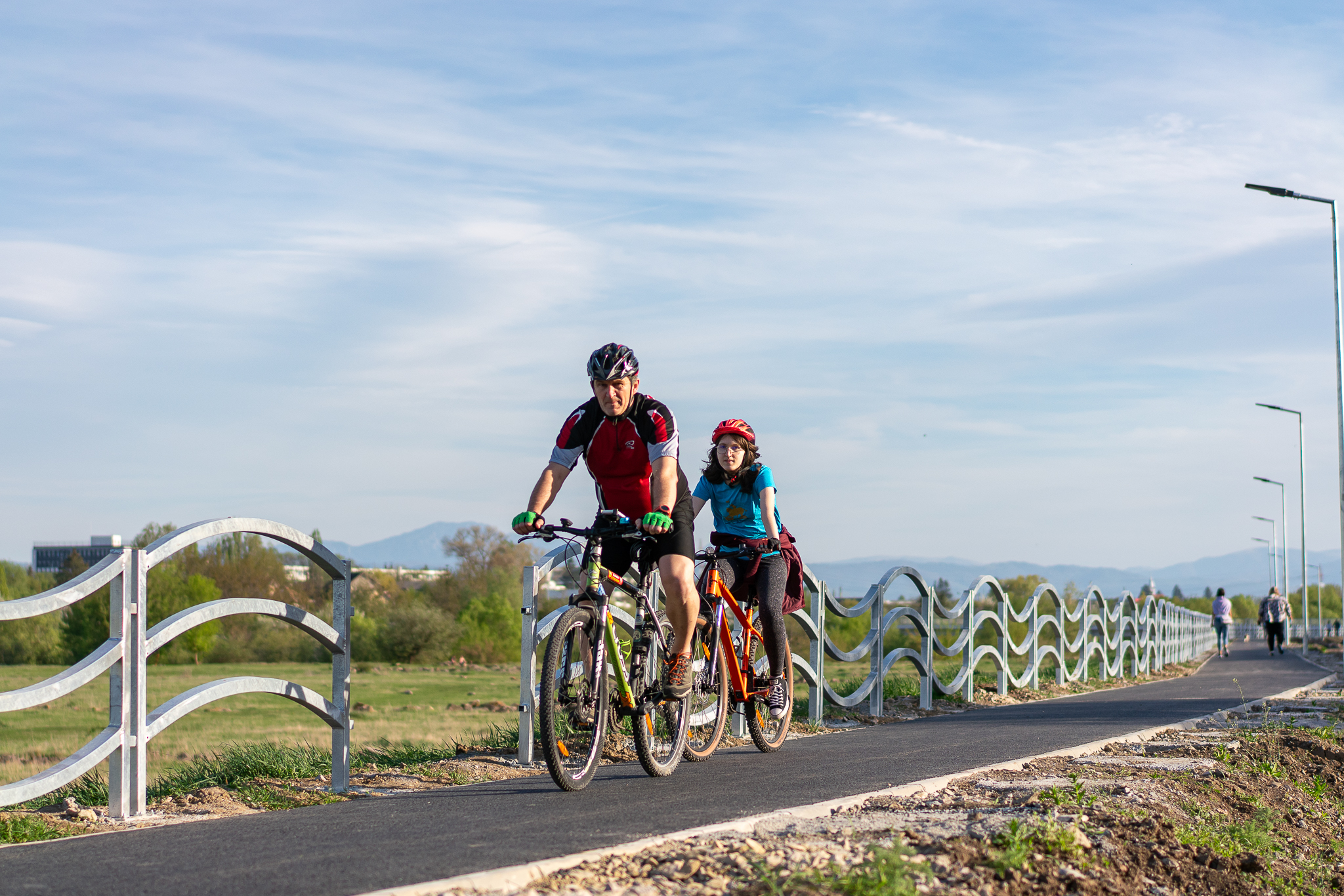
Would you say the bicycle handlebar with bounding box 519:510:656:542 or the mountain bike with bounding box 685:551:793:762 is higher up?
the bicycle handlebar with bounding box 519:510:656:542

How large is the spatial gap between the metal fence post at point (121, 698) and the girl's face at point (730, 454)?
3747 mm

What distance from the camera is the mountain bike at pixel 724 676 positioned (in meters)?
7.55

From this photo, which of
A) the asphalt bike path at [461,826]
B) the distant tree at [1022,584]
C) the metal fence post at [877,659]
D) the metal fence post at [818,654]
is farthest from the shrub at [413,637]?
the distant tree at [1022,584]

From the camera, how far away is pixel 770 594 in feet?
26.5

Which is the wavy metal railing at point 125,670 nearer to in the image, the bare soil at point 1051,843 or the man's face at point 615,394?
the man's face at point 615,394

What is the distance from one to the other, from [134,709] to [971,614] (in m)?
9.92

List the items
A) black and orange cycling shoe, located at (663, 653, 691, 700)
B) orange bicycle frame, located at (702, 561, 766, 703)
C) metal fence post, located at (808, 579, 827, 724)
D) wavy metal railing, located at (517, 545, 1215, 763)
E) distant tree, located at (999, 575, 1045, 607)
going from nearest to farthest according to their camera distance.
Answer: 1. black and orange cycling shoe, located at (663, 653, 691, 700)
2. wavy metal railing, located at (517, 545, 1215, 763)
3. orange bicycle frame, located at (702, 561, 766, 703)
4. metal fence post, located at (808, 579, 827, 724)
5. distant tree, located at (999, 575, 1045, 607)

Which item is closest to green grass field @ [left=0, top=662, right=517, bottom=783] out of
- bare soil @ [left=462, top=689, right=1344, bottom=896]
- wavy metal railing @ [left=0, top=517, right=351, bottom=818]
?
wavy metal railing @ [left=0, top=517, right=351, bottom=818]

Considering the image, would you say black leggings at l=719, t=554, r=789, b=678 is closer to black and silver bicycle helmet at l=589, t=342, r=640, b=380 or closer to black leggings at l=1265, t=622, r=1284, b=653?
black and silver bicycle helmet at l=589, t=342, r=640, b=380

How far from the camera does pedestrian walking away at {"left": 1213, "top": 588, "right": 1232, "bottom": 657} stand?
33.7 m

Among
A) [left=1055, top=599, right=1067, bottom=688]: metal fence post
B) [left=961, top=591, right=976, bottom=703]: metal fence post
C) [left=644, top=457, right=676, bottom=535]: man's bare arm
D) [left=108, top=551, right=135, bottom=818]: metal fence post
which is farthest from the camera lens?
[left=1055, top=599, right=1067, bottom=688]: metal fence post

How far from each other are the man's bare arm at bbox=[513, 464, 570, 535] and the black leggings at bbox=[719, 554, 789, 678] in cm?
185

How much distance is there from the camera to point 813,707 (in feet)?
33.9

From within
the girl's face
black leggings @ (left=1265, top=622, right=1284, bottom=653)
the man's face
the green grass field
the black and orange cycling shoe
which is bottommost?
the green grass field
